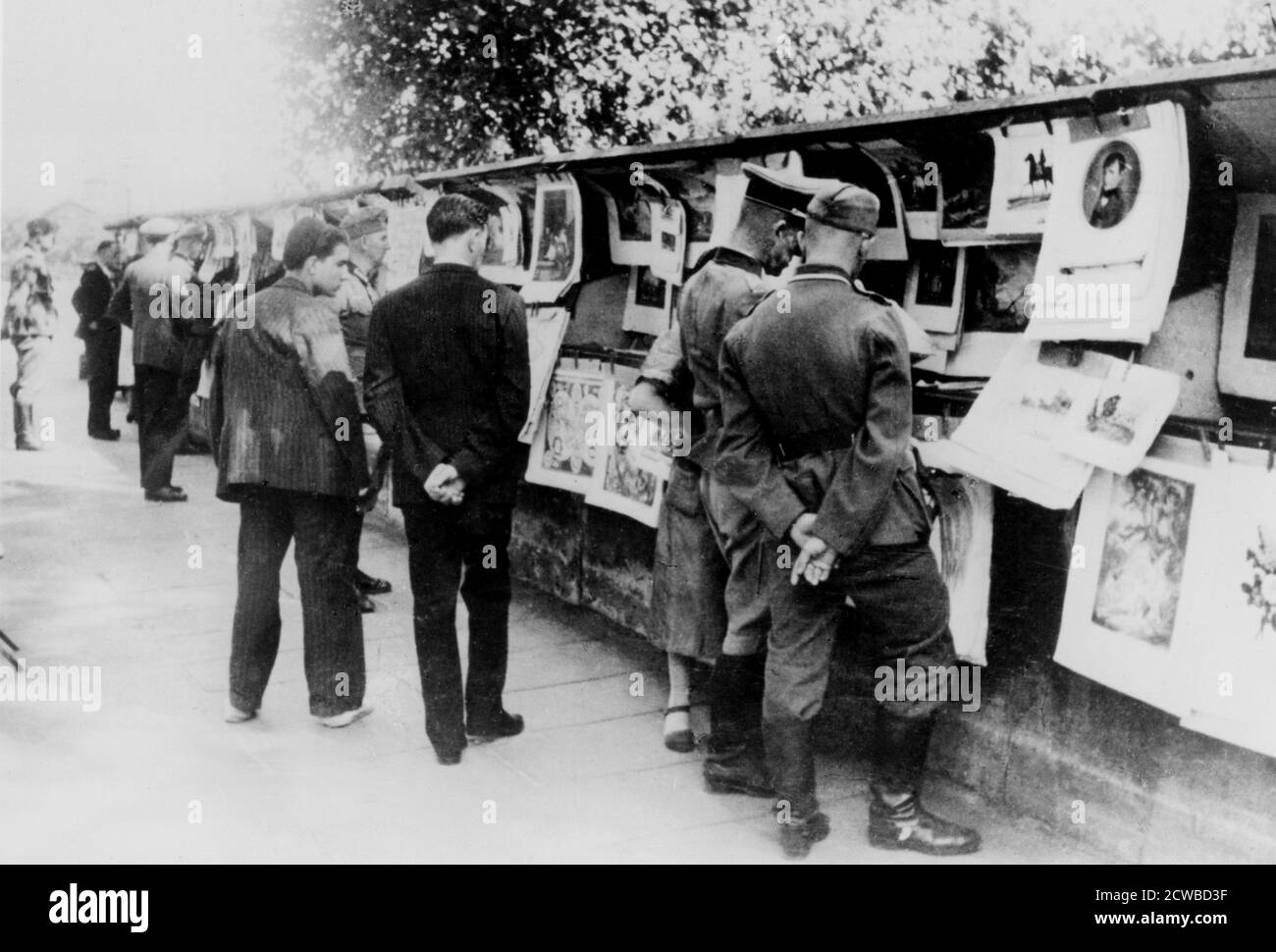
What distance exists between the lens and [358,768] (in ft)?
15.9

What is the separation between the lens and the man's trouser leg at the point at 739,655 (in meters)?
4.54

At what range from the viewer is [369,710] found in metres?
5.39

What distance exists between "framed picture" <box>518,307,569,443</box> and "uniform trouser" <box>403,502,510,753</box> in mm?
1701

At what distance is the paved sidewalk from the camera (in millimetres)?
4156

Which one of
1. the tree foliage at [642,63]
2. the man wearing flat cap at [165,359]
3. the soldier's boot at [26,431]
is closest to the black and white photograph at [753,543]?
the man wearing flat cap at [165,359]

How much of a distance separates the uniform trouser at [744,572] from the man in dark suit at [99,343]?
32.4 feet

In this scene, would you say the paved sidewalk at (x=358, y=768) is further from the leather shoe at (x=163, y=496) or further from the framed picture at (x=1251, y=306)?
the leather shoe at (x=163, y=496)

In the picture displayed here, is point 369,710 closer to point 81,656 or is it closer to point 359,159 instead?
point 81,656

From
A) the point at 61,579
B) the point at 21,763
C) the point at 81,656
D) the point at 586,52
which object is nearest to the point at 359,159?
the point at 586,52

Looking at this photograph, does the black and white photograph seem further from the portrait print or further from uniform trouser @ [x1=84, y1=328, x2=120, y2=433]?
uniform trouser @ [x1=84, y1=328, x2=120, y2=433]

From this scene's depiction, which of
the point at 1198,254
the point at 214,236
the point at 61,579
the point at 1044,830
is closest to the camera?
the point at 1198,254

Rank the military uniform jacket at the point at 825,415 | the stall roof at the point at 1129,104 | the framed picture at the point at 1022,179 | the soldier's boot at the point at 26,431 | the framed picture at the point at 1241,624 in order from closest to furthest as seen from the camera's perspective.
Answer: the stall roof at the point at 1129,104 < the framed picture at the point at 1241,624 < the military uniform jacket at the point at 825,415 < the framed picture at the point at 1022,179 < the soldier's boot at the point at 26,431

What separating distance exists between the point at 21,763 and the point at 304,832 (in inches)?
49.8

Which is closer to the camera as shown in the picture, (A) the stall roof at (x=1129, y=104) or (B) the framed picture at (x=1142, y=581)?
(A) the stall roof at (x=1129, y=104)
